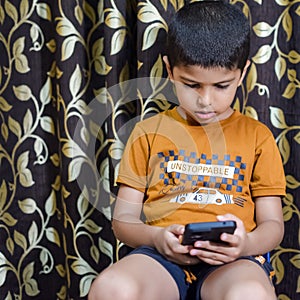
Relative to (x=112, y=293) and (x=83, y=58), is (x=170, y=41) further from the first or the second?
(x=112, y=293)

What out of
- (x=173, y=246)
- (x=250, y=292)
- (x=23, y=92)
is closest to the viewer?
(x=250, y=292)

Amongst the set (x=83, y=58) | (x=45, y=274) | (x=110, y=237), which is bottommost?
(x=45, y=274)

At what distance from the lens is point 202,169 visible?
1464 millimetres

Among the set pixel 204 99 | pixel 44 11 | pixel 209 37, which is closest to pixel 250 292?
pixel 204 99

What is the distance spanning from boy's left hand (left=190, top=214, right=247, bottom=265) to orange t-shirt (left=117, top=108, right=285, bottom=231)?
5.4 inches

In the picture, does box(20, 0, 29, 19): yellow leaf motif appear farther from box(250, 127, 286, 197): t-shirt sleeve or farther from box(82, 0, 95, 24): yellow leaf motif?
box(250, 127, 286, 197): t-shirt sleeve

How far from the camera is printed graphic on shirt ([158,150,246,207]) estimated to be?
1434mm

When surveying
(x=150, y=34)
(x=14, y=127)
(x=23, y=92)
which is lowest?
(x=14, y=127)

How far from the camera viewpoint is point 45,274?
193 cm

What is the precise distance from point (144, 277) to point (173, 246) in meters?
0.09

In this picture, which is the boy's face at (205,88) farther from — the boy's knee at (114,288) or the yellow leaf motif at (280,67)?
the boy's knee at (114,288)

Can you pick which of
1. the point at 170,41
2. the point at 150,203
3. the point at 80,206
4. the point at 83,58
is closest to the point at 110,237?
the point at 80,206

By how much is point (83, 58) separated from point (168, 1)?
0.30 metres

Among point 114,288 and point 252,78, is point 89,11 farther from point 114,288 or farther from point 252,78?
point 114,288
